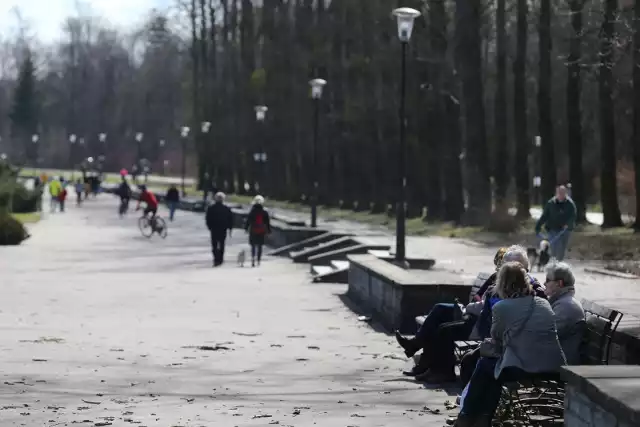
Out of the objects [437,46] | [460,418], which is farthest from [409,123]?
[460,418]

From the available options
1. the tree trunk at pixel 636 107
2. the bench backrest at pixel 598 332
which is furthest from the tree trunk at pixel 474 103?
the bench backrest at pixel 598 332

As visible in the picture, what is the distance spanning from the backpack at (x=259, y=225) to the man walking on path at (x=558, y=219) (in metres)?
9.42

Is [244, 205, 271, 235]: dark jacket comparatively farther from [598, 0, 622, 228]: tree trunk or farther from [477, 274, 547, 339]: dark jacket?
[477, 274, 547, 339]: dark jacket

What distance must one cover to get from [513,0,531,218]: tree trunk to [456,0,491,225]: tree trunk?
6.77 ft

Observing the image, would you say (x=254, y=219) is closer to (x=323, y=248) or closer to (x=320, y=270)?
(x=323, y=248)

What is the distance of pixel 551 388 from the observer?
29.1 ft

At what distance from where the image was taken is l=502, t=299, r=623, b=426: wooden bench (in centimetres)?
875

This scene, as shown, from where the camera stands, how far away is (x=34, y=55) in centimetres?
15238

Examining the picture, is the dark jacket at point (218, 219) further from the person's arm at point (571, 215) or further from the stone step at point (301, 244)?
the person's arm at point (571, 215)

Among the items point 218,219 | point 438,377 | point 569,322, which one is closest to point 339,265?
point 218,219

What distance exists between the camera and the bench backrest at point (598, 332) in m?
9.20

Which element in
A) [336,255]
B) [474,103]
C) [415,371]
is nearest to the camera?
[415,371]

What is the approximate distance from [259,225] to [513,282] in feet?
78.5

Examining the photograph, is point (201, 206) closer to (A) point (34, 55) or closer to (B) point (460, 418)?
(B) point (460, 418)
